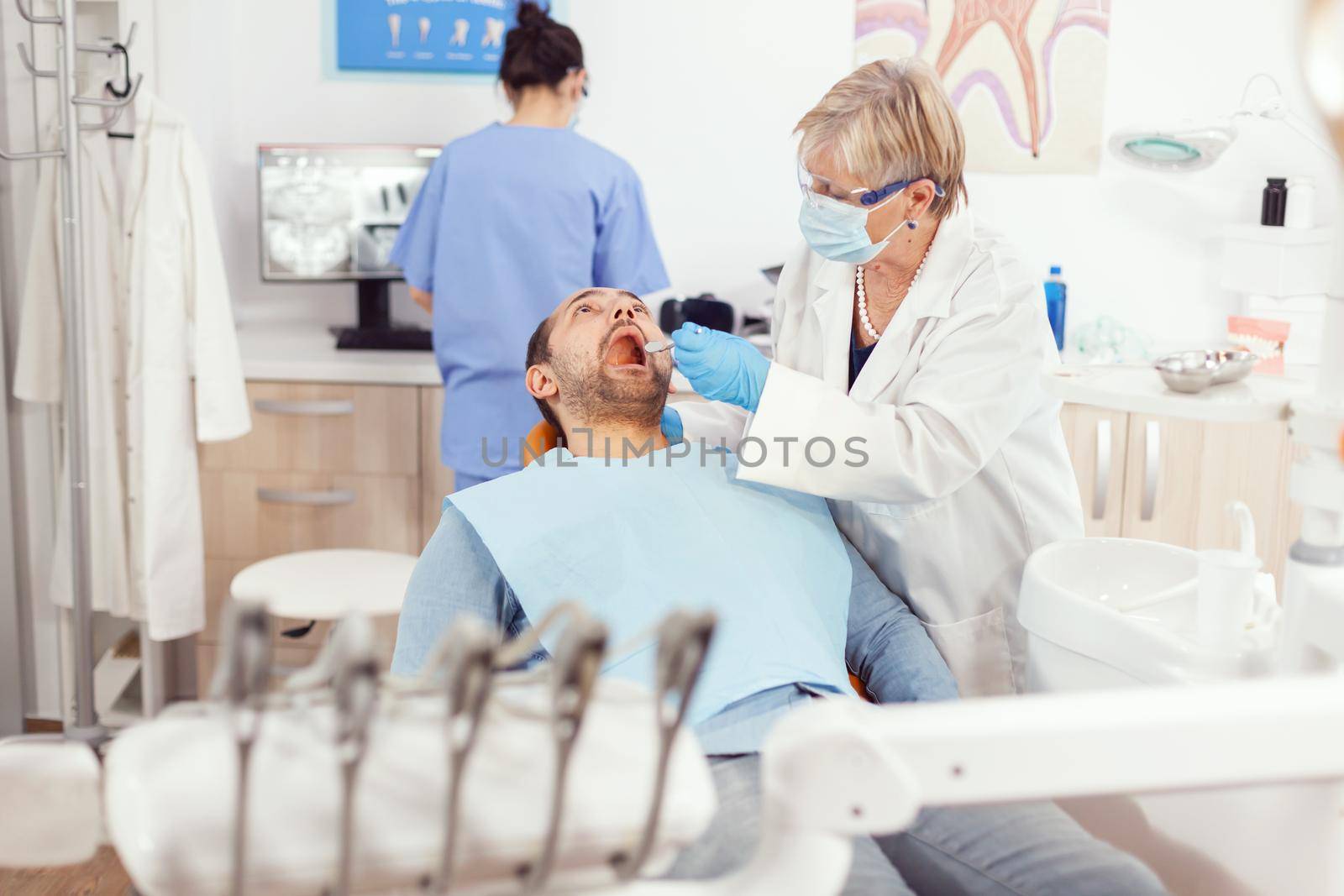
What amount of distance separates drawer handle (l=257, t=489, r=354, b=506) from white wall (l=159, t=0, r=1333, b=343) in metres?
0.59

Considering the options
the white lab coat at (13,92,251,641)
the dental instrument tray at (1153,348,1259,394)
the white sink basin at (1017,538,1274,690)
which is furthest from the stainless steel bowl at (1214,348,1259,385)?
the white lab coat at (13,92,251,641)

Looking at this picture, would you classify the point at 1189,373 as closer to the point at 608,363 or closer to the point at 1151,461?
the point at 608,363

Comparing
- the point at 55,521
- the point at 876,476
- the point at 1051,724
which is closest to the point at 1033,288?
the point at 876,476

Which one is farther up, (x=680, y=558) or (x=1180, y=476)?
(x=680, y=558)

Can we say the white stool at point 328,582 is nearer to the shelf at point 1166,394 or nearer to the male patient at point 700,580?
the male patient at point 700,580

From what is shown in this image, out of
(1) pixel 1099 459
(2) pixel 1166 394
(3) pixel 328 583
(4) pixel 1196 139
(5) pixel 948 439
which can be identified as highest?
(4) pixel 1196 139

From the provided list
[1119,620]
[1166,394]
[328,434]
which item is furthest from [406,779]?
[328,434]

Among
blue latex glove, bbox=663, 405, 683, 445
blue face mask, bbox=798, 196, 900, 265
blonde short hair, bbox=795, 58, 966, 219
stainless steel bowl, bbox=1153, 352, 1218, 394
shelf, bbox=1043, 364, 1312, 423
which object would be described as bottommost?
blue latex glove, bbox=663, 405, 683, 445

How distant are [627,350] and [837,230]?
1.12ft

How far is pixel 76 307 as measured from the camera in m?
2.45

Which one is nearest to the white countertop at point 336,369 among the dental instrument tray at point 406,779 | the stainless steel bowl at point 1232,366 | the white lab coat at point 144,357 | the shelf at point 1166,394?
the white lab coat at point 144,357

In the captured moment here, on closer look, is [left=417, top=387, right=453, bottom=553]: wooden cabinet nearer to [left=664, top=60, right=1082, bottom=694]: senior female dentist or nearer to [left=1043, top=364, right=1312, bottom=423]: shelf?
[left=664, top=60, right=1082, bottom=694]: senior female dentist

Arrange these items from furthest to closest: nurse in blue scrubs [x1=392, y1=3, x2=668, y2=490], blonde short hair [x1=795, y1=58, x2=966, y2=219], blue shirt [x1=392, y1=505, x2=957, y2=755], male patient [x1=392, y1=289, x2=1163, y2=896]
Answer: nurse in blue scrubs [x1=392, y1=3, x2=668, y2=490] < blonde short hair [x1=795, y1=58, x2=966, y2=219] < blue shirt [x1=392, y1=505, x2=957, y2=755] < male patient [x1=392, y1=289, x2=1163, y2=896]

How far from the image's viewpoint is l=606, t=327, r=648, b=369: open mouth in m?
1.75
